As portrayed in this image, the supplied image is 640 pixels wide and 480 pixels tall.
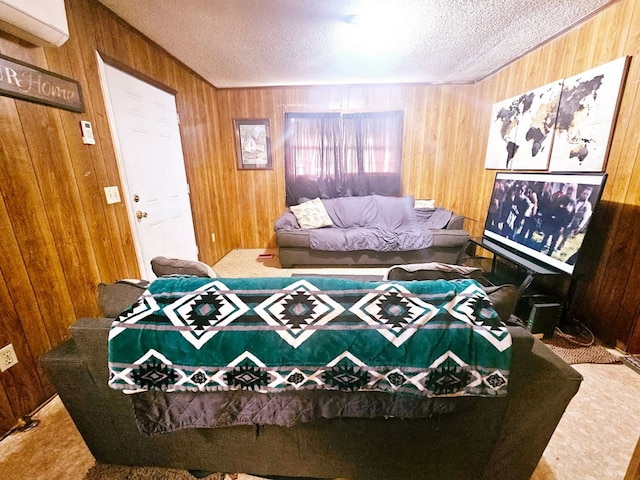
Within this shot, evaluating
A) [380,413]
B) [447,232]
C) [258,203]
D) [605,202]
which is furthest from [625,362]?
[258,203]

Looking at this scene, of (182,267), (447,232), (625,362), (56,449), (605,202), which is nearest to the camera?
(182,267)

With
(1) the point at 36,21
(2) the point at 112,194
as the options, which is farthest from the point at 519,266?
(1) the point at 36,21

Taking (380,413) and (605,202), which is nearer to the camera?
(380,413)

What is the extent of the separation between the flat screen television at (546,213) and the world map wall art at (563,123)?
0.32m

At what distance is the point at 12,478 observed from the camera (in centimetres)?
114

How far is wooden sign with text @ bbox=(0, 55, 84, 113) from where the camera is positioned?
49.6 inches

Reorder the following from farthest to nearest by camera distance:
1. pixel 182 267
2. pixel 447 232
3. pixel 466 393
Result: pixel 447 232, pixel 182 267, pixel 466 393

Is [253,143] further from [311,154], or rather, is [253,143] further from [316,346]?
[316,346]

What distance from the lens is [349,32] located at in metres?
2.22

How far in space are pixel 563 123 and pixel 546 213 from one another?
0.87 m

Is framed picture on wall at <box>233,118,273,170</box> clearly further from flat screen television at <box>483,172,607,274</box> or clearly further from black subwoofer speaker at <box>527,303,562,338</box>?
black subwoofer speaker at <box>527,303,562,338</box>

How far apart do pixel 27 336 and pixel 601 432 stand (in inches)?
120

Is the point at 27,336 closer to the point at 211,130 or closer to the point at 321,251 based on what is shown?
the point at 321,251

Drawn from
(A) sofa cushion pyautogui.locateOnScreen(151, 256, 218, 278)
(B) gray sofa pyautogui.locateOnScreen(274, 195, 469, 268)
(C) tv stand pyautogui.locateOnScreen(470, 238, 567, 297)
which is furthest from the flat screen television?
(A) sofa cushion pyautogui.locateOnScreen(151, 256, 218, 278)
